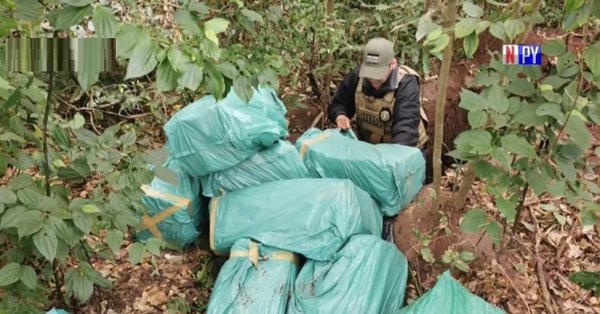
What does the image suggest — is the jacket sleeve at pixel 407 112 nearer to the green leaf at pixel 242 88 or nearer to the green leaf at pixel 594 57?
the green leaf at pixel 594 57

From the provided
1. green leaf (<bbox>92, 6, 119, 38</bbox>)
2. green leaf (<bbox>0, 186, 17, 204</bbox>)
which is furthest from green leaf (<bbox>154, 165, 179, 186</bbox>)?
green leaf (<bbox>92, 6, 119, 38</bbox>)

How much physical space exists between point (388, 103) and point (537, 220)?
1.05 metres

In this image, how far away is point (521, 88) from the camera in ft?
6.64

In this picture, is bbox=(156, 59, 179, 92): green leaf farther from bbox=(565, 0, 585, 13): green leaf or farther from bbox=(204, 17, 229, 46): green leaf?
bbox=(565, 0, 585, 13): green leaf

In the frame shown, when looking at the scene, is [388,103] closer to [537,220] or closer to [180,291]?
[537,220]

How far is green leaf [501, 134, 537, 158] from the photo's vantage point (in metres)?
1.92

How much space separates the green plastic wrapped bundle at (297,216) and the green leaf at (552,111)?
91cm

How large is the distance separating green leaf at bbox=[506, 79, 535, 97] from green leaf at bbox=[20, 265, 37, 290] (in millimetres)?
1723

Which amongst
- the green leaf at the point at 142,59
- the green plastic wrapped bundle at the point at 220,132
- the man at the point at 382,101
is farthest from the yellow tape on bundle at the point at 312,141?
the green leaf at the point at 142,59

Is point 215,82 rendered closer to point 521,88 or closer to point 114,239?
point 114,239

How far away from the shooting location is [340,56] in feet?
13.5

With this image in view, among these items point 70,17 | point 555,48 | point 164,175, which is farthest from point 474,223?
point 70,17

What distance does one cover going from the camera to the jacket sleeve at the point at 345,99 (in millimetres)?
3671

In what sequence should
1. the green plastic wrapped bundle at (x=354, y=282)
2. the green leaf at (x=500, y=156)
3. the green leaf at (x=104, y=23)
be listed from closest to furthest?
the green leaf at (x=104, y=23) → the green leaf at (x=500, y=156) → the green plastic wrapped bundle at (x=354, y=282)
